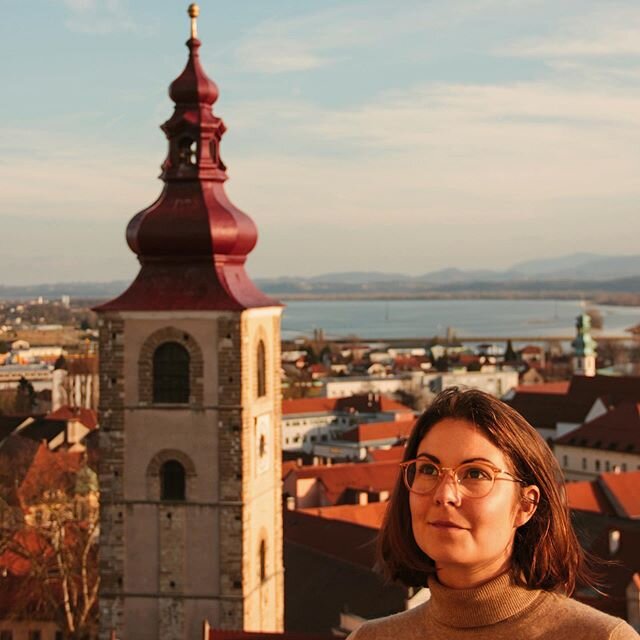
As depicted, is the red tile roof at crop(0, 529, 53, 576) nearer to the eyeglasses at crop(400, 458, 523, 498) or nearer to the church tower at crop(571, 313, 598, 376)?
the eyeglasses at crop(400, 458, 523, 498)

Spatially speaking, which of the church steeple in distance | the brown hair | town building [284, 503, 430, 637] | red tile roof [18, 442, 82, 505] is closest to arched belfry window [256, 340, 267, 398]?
the church steeple in distance

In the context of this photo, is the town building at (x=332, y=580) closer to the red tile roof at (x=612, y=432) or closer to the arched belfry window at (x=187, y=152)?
the arched belfry window at (x=187, y=152)

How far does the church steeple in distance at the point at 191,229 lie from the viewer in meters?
20.5

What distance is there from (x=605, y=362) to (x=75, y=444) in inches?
3007

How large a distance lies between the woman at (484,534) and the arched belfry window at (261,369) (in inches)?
707

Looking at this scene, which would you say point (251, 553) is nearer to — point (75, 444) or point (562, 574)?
Answer: point (562, 574)

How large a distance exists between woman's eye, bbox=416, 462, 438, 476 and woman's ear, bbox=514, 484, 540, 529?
0.21 m

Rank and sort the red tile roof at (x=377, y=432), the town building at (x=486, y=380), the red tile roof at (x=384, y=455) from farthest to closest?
1. the town building at (x=486, y=380)
2. the red tile roof at (x=377, y=432)
3. the red tile roof at (x=384, y=455)

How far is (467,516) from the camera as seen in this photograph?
9.98ft

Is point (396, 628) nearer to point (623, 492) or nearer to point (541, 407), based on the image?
point (623, 492)

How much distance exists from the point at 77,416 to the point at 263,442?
4251 centimetres

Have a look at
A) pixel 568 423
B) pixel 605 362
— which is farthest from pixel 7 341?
pixel 605 362

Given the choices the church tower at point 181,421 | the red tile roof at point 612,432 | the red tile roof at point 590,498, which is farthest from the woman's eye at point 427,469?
the red tile roof at point 612,432

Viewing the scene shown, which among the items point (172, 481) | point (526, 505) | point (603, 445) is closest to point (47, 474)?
point (172, 481)
